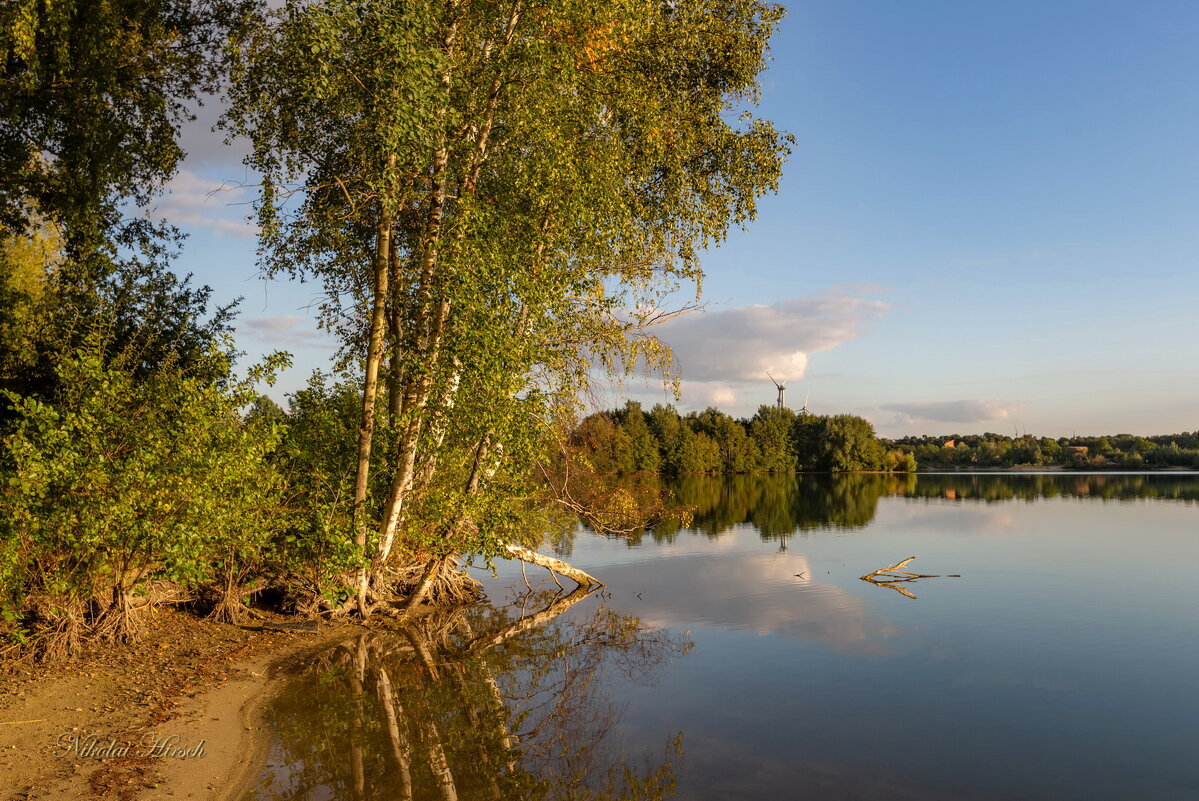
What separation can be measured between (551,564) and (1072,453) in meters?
160

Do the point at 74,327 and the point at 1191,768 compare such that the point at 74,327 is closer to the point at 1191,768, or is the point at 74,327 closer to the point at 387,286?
the point at 387,286

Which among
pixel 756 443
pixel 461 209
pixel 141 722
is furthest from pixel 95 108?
pixel 756 443

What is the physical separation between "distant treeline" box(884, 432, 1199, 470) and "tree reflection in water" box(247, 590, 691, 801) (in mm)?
145446

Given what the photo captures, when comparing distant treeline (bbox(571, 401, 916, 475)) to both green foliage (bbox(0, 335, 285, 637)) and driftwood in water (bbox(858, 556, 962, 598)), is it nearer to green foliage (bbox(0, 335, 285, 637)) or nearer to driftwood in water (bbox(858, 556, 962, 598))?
driftwood in water (bbox(858, 556, 962, 598))

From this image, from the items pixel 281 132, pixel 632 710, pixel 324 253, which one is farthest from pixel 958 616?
pixel 281 132

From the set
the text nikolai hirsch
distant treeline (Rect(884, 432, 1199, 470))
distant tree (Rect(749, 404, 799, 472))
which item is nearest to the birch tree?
the text nikolai hirsch

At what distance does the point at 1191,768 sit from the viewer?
32.1 ft

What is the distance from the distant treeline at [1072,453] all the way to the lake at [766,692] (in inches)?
5424

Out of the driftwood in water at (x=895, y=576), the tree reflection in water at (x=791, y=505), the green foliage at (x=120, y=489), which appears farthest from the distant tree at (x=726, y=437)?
the green foliage at (x=120, y=489)

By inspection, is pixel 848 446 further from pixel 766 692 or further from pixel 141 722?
pixel 141 722

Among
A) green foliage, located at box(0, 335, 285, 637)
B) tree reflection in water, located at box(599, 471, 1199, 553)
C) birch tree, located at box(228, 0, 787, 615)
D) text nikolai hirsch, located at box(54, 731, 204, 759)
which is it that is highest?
birch tree, located at box(228, 0, 787, 615)

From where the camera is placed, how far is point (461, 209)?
46.3 feet

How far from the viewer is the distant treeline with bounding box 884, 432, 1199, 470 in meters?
139

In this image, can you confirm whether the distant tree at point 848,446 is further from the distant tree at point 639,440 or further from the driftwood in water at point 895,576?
the driftwood in water at point 895,576
